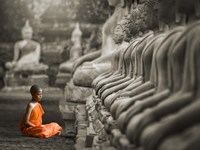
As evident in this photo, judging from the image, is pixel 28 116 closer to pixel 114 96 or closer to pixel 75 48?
pixel 114 96

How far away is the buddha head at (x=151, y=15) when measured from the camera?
507cm

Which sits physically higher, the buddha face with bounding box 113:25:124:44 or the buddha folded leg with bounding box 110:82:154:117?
the buddha face with bounding box 113:25:124:44

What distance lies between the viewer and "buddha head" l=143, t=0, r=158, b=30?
5070 mm

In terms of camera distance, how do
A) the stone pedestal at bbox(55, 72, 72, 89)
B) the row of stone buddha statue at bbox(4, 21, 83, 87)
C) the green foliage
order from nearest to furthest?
Answer: 1. the stone pedestal at bbox(55, 72, 72, 89)
2. the row of stone buddha statue at bbox(4, 21, 83, 87)
3. the green foliage

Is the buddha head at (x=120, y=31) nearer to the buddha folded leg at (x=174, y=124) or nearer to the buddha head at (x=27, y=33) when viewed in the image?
the buddha folded leg at (x=174, y=124)

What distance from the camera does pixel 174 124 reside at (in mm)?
2498

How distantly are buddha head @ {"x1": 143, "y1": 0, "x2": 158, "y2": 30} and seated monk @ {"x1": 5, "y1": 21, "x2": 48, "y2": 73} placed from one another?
1182 cm

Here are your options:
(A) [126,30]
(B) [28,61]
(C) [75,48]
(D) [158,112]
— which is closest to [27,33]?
(B) [28,61]

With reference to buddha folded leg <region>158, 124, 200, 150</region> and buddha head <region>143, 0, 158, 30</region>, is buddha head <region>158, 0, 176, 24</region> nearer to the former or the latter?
buddha head <region>143, 0, 158, 30</region>

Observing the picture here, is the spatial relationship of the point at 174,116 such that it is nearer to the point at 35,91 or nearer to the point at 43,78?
the point at 35,91

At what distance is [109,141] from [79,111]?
3.88m

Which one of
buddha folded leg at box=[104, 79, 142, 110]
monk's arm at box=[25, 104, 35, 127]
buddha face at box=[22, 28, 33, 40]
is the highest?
buddha folded leg at box=[104, 79, 142, 110]

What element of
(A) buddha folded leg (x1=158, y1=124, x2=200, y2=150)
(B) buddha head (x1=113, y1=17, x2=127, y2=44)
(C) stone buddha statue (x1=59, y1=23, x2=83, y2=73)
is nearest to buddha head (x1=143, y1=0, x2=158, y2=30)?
(B) buddha head (x1=113, y1=17, x2=127, y2=44)

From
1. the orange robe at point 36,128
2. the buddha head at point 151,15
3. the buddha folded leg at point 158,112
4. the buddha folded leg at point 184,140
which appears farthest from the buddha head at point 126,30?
the buddha folded leg at point 184,140
